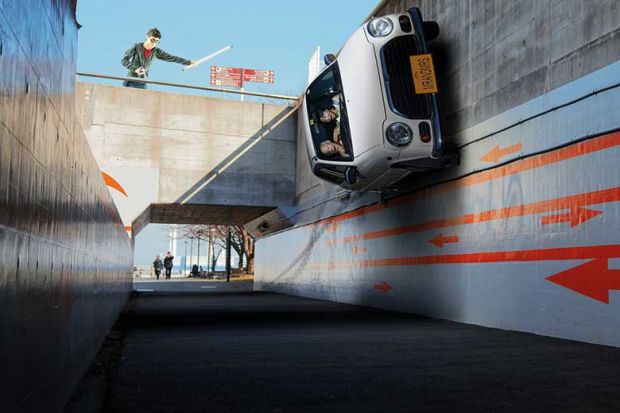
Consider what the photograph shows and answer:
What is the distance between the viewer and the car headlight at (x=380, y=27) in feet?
38.7

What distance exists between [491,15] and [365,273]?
7.82m

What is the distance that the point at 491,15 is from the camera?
35.1 feet

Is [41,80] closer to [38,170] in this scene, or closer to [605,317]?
[38,170]

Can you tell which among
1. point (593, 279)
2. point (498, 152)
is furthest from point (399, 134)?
point (593, 279)

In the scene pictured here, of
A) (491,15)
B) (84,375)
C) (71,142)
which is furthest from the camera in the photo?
(491,15)

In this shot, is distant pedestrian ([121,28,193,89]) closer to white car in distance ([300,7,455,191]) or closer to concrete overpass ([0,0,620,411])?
concrete overpass ([0,0,620,411])

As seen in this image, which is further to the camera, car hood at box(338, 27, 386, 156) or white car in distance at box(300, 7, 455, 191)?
car hood at box(338, 27, 386, 156)

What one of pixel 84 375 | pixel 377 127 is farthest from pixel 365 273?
pixel 84 375

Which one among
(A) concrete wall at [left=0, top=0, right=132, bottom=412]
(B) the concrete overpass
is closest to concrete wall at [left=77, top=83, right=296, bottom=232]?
Result: (B) the concrete overpass

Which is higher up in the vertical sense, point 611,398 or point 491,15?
point 491,15

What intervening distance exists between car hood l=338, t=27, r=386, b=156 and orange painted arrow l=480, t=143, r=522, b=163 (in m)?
2.15

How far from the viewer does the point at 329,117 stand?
13.7m

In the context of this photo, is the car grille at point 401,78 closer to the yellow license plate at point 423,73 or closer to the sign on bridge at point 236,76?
the yellow license plate at point 423,73

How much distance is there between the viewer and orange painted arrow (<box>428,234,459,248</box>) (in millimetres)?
11422
